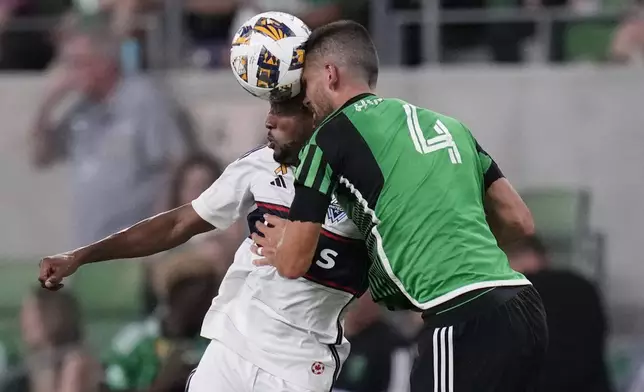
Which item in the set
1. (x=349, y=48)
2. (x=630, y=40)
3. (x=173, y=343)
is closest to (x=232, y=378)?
(x=349, y=48)

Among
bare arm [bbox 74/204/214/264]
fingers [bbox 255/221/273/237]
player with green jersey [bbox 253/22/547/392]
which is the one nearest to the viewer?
player with green jersey [bbox 253/22/547/392]

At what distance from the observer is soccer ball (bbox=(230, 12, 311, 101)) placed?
442cm

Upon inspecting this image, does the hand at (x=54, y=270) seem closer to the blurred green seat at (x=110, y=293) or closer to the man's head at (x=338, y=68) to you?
the man's head at (x=338, y=68)

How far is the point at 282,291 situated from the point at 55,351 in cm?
364

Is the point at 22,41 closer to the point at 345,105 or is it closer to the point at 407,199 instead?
the point at 345,105

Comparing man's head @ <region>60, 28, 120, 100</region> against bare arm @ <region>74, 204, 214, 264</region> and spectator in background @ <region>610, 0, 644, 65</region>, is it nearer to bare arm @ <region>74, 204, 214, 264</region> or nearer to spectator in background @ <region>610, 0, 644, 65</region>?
spectator in background @ <region>610, 0, 644, 65</region>

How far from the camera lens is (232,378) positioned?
4.58 metres

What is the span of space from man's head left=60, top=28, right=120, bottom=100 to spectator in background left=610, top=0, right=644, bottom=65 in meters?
3.19

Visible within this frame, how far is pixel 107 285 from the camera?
333 inches

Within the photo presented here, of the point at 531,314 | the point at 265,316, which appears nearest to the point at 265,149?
the point at 265,316

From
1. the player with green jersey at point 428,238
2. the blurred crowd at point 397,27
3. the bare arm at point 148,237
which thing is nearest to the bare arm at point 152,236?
the bare arm at point 148,237

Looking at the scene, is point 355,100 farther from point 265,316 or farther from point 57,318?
point 57,318

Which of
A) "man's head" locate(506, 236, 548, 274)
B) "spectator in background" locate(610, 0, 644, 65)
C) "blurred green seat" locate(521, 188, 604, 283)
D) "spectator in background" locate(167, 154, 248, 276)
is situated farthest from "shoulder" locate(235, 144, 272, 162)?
"spectator in background" locate(610, 0, 644, 65)

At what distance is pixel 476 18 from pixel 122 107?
2321 millimetres
